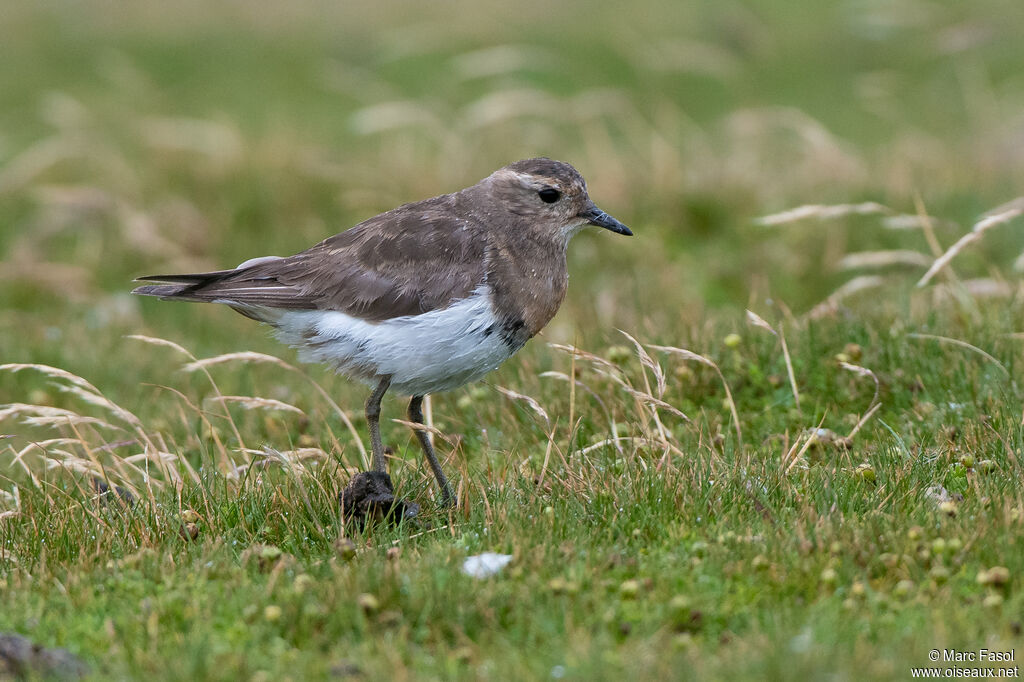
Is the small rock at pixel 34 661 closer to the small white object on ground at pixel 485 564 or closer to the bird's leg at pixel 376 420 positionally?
the small white object on ground at pixel 485 564

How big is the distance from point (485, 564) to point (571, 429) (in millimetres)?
1658

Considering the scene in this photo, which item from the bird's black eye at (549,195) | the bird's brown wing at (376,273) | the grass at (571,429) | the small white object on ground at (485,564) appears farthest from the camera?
the bird's black eye at (549,195)

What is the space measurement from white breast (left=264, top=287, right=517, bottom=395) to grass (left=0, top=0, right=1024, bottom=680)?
0.34 meters

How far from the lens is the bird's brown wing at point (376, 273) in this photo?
6.17 m

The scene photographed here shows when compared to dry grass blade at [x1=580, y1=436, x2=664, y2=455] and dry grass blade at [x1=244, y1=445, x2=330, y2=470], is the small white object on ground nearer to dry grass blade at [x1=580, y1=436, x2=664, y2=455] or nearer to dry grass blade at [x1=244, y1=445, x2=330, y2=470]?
dry grass blade at [x1=580, y1=436, x2=664, y2=455]

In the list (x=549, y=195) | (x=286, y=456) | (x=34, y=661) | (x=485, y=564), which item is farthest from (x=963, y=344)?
(x=34, y=661)

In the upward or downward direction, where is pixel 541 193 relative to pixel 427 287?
upward

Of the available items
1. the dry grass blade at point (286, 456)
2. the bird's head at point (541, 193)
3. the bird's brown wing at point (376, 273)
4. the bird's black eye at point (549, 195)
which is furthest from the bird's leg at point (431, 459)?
the bird's black eye at point (549, 195)

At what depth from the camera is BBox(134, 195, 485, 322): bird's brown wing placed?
617 centimetres

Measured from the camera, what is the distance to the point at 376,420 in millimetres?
6406

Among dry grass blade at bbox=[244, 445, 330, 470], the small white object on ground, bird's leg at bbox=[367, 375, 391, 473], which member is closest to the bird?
bird's leg at bbox=[367, 375, 391, 473]

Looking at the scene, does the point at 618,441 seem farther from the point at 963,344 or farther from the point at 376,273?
the point at 963,344

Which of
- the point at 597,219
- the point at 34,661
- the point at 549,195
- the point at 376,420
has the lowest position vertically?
the point at 34,661

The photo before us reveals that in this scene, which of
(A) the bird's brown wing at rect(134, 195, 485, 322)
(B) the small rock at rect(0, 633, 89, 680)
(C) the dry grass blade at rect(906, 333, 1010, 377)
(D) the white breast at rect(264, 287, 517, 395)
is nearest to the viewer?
(B) the small rock at rect(0, 633, 89, 680)
